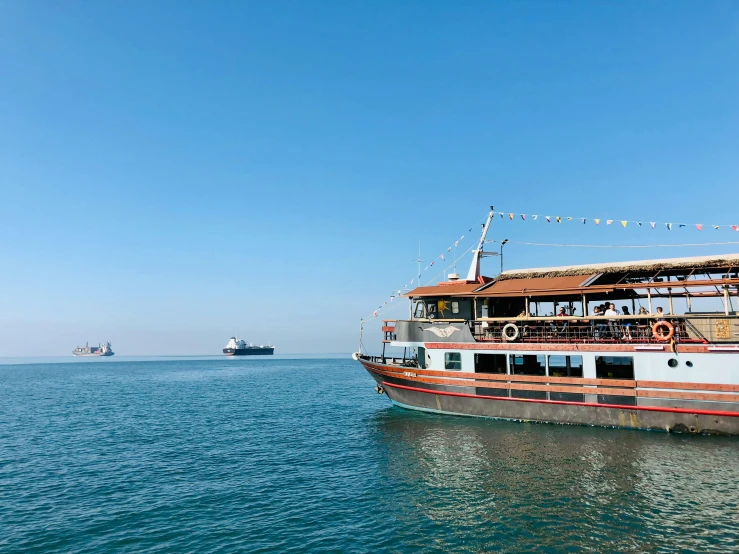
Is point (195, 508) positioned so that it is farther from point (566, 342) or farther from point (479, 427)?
point (566, 342)

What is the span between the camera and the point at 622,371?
3055cm

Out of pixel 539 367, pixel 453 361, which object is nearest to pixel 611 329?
pixel 539 367

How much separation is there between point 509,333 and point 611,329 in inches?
251

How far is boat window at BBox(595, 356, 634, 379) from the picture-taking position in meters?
28.9

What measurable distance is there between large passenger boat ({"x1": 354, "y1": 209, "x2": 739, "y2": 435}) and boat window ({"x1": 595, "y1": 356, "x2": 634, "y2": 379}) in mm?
101

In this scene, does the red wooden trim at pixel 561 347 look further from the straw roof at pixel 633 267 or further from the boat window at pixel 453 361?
the straw roof at pixel 633 267

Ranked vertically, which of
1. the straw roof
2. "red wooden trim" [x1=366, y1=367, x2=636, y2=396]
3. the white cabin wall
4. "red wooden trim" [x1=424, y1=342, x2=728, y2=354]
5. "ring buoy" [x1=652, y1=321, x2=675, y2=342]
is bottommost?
"red wooden trim" [x1=366, y1=367, x2=636, y2=396]

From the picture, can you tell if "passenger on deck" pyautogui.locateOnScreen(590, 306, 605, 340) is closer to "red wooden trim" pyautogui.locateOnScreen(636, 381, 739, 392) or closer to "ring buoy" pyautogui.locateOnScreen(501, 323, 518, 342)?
"red wooden trim" pyautogui.locateOnScreen(636, 381, 739, 392)

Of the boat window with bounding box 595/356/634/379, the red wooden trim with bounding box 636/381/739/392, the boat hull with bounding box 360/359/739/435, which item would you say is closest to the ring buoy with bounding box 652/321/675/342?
the boat window with bounding box 595/356/634/379

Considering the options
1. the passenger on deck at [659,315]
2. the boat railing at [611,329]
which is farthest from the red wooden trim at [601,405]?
the passenger on deck at [659,315]

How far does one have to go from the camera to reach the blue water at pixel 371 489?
13609 millimetres

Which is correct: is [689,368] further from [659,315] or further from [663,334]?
[659,315]

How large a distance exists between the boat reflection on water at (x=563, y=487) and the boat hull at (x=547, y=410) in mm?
1037

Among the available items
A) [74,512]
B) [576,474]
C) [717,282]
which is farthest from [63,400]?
[717,282]
